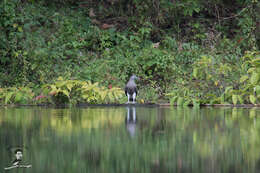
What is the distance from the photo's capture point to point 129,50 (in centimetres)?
1340

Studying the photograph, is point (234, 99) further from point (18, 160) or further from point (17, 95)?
point (18, 160)

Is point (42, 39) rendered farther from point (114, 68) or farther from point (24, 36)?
point (114, 68)

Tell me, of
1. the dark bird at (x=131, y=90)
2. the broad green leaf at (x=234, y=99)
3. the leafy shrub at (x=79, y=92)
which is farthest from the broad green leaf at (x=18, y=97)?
the broad green leaf at (x=234, y=99)

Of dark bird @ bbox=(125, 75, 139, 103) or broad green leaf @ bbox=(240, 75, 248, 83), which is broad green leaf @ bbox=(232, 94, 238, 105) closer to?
broad green leaf @ bbox=(240, 75, 248, 83)

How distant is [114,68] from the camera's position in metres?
11.9

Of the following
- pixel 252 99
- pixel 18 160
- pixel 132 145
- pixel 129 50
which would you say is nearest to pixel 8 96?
pixel 129 50

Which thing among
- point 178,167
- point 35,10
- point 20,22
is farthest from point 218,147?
point 35,10

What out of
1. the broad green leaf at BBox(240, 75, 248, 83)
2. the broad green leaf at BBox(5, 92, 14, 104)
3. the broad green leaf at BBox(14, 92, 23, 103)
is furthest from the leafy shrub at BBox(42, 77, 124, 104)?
the broad green leaf at BBox(240, 75, 248, 83)

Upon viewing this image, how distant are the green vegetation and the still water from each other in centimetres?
371

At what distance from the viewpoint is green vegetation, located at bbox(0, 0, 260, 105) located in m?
10.4

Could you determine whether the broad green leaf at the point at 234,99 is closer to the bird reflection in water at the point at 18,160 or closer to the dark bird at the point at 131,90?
the dark bird at the point at 131,90

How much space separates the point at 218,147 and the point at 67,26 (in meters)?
10.5

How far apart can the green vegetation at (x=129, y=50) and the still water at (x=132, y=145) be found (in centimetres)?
371

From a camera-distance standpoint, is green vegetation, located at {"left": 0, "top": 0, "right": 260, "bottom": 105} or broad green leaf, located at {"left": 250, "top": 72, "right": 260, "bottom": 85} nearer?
broad green leaf, located at {"left": 250, "top": 72, "right": 260, "bottom": 85}
